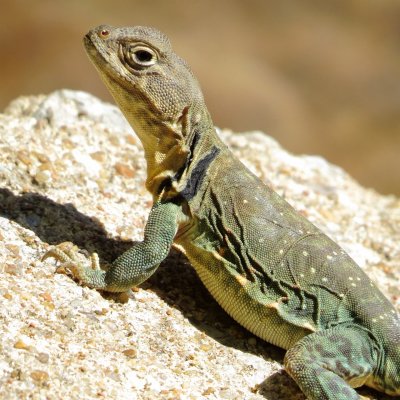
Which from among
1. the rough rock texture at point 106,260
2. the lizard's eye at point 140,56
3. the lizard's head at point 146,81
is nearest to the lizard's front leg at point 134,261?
the rough rock texture at point 106,260

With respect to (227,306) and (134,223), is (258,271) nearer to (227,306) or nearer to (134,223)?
(227,306)

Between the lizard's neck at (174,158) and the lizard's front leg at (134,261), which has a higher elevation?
the lizard's neck at (174,158)

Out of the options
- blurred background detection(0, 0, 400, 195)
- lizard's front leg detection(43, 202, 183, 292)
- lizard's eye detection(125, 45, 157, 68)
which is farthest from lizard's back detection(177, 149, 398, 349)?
blurred background detection(0, 0, 400, 195)

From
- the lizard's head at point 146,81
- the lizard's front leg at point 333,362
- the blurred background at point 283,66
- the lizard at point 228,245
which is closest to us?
the lizard's front leg at point 333,362

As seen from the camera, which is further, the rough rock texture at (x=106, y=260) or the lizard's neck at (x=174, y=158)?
the lizard's neck at (x=174, y=158)

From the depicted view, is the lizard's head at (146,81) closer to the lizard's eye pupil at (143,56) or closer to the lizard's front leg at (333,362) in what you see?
the lizard's eye pupil at (143,56)

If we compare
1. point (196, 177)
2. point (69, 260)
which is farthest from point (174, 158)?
point (69, 260)

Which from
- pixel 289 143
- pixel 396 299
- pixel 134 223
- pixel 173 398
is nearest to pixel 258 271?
pixel 173 398

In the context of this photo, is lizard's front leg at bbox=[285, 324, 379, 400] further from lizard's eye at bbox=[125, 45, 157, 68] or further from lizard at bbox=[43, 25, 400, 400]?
lizard's eye at bbox=[125, 45, 157, 68]
